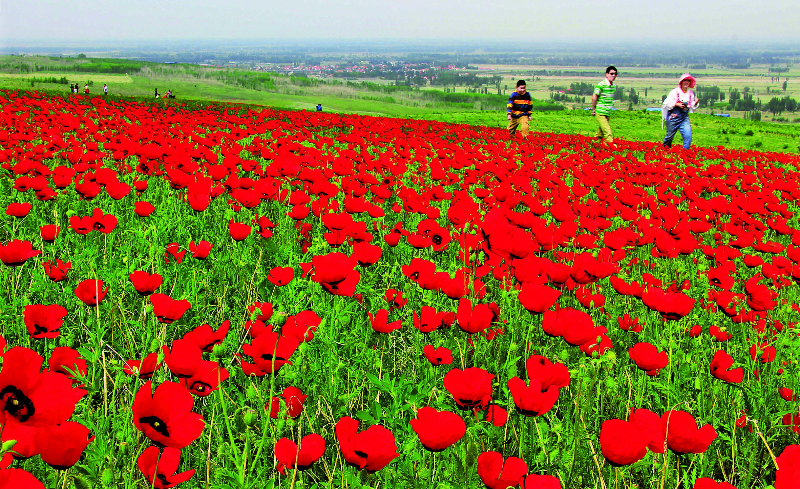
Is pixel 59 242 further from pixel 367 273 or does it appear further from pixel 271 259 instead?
pixel 367 273

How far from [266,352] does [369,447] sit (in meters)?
0.48

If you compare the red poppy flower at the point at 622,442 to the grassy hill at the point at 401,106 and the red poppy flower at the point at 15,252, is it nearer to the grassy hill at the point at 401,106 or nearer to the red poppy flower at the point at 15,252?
the red poppy flower at the point at 15,252

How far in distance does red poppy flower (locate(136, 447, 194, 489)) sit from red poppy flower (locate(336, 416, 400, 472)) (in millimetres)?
361

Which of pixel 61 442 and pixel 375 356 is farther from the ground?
pixel 61 442

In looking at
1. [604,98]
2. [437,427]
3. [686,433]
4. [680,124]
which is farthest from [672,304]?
[680,124]

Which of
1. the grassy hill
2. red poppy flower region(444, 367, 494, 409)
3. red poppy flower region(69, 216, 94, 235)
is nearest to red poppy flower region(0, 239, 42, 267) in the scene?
red poppy flower region(69, 216, 94, 235)

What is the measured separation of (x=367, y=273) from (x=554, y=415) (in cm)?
160

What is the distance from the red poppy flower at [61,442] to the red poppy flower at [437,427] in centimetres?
68

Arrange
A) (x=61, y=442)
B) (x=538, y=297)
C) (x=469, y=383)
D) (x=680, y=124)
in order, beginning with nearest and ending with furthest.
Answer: (x=61, y=442), (x=469, y=383), (x=538, y=297), (x=680, y=124)

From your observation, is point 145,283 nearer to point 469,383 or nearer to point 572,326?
point 469,383

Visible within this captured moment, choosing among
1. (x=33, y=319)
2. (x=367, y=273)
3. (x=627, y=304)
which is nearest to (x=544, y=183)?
(x=627, y=304)

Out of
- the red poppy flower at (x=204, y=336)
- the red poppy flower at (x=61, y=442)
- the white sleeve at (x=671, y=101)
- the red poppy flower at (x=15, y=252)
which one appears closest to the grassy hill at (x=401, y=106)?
the white sleeve at (x=671, y=101)

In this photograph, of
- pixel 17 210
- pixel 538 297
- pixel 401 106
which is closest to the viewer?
pixel 538 297

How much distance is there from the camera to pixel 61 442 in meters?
0.99
